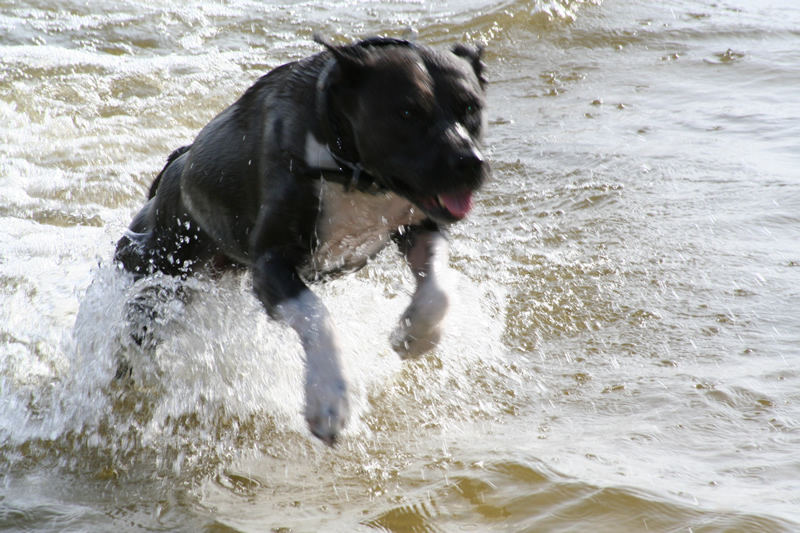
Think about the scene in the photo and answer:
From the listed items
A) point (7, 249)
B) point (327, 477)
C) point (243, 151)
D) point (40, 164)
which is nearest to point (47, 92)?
point (40, 164)

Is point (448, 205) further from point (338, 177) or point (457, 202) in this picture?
point (338, 177)

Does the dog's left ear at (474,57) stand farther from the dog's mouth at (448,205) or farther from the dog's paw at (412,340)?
the dog's paw at (412,340)

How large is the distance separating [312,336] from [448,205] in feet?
2.07

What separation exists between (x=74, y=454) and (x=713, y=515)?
90.3 inches

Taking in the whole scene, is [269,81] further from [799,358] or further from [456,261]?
[799,358]

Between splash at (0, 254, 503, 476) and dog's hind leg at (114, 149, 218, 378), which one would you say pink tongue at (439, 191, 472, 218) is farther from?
dog's hind leg at (114, 149, 218, 378)

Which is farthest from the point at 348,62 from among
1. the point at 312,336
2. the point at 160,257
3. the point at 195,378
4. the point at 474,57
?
the point at 195,378

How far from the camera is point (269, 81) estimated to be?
3326mm

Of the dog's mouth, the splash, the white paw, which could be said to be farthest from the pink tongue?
the splash

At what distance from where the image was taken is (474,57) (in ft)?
10.5

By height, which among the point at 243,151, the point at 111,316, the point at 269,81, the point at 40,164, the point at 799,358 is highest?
the point at 269,81

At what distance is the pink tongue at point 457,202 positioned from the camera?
109 inches

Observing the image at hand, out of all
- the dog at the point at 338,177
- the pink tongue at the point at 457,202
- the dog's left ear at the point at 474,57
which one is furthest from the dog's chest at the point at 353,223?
the dog's left ear at the point at 474,57

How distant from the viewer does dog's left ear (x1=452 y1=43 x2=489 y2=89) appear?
320cm
